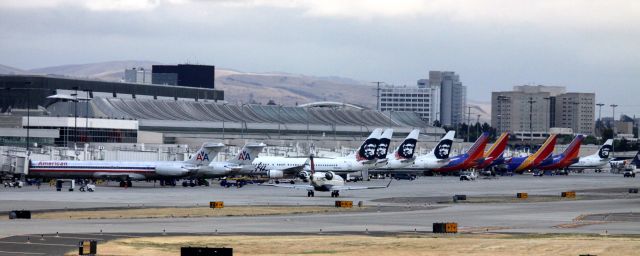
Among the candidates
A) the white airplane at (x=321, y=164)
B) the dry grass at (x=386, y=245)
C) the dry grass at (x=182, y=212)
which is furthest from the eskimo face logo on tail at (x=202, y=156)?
the dry grass at (x=386, y=245)

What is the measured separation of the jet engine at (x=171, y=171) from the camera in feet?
518

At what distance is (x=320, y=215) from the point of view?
92.9 metres

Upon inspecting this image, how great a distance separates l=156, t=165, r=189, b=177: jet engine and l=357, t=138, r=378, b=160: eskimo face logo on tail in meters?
35.1

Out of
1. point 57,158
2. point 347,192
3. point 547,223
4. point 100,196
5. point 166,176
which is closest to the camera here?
point 547,223

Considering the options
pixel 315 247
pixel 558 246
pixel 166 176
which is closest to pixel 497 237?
pixel 558 246

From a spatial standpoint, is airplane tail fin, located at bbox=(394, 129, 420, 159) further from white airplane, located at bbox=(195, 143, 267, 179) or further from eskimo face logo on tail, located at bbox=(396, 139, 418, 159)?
white airplane, located at bbox=(195, 143, 267, 179)

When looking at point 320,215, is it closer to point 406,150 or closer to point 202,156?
point 202,156

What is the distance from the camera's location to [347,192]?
5394 inches

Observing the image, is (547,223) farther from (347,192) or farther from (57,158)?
(57,158)

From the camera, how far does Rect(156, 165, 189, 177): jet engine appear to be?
158 metres

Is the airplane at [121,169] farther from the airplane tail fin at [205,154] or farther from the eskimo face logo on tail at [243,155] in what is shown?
the eskimo face logo on tail at [243,155]

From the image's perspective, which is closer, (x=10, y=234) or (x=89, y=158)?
(x=10, y=234)

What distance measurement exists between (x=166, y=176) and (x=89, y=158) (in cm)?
2451

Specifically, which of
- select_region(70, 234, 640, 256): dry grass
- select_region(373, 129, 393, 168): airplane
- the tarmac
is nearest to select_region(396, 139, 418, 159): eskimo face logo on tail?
select_region(373, 129, 393, 168): airplane
